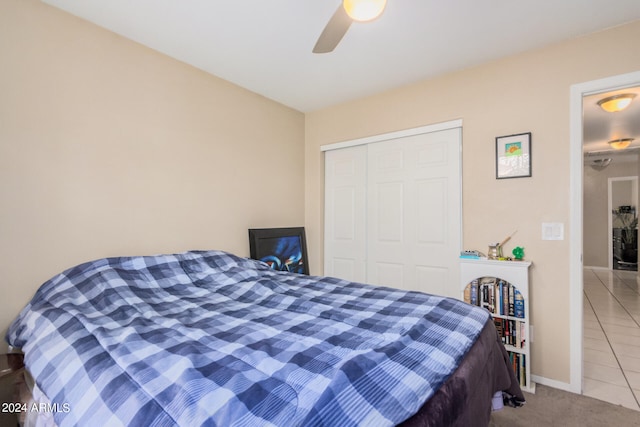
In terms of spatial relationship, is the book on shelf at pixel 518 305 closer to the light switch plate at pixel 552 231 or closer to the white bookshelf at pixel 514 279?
the white bookshelf at pixel 514 279

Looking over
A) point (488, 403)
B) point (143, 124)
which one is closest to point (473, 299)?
point (488, 403)

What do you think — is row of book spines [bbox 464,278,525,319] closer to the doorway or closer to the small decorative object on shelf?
the small decorative object on shelf

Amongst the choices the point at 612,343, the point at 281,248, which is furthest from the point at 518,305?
the point at 281,248

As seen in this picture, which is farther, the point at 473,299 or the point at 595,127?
the point at 595,127

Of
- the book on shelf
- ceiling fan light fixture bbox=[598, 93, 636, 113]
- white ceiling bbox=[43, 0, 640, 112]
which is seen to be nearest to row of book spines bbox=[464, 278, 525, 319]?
the book on shelf

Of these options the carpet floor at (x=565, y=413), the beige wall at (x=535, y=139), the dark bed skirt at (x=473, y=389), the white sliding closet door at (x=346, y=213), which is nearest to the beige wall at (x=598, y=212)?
the beige wall at (x=535, y=139)

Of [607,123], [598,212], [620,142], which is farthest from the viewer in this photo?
[598,212]

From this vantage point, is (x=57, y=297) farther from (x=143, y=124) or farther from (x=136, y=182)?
(x=143, y=124)

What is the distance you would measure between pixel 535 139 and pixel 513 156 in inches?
7.4

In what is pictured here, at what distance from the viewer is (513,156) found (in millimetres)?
2506

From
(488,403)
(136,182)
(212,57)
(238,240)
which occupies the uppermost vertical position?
(212,57)

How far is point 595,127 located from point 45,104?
21.1 ft

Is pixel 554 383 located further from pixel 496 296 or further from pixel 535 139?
pixel 535 139

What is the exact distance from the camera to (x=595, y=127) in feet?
15.1
